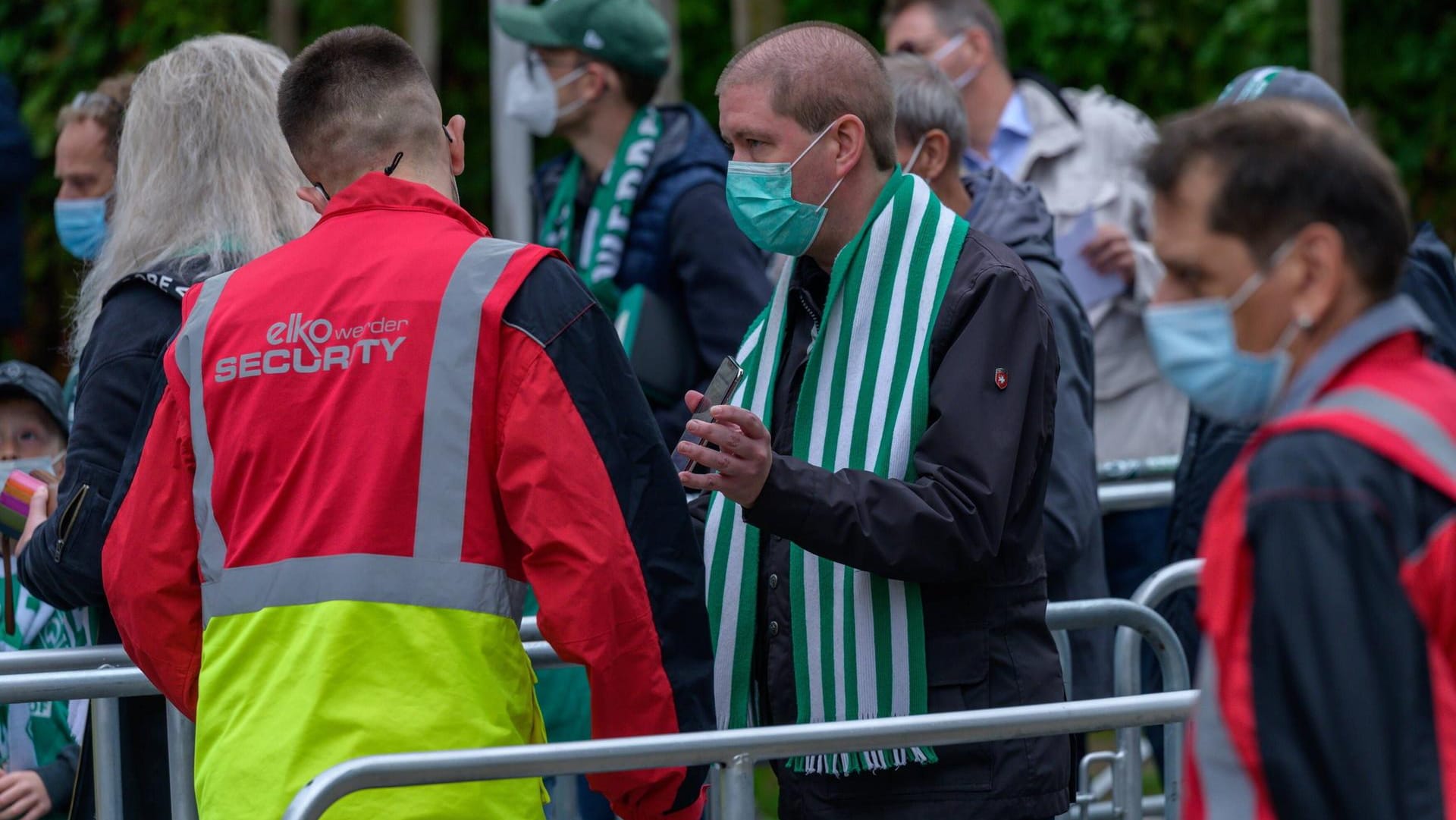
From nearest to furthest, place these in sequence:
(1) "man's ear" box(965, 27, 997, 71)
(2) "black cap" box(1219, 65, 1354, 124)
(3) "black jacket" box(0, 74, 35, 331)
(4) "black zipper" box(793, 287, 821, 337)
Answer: (4) "black zipper" box(793, 287, 821, 337) < (2) "black cap" box(1219, 65, 1354, 124) < (1) "man's ear" box(965, 27, 997, 71) < (3) "black jacket" box(0, 74, 35, 331)

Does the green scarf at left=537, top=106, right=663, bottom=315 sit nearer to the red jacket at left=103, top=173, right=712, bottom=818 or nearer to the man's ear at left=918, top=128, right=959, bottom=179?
the man's ear at left=918, top=128, right=959, bottom=179

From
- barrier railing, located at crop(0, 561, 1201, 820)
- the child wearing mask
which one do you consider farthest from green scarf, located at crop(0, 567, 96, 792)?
barrier railing, located at crop(0, 561, 1201, 820)

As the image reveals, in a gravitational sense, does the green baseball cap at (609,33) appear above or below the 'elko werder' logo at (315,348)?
above

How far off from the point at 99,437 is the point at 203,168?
568 mm

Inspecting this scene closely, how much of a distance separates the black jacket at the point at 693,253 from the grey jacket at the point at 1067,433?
610 mm

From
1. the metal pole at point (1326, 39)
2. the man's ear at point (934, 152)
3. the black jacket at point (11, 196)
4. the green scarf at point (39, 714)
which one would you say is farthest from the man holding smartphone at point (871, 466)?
the metal pole at point (1326, 39)

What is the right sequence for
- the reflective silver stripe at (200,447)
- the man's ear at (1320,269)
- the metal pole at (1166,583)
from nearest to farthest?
the man's ear at (1320,269), the reflective silver stripe at (200,447), the metal pole at (1166,583)

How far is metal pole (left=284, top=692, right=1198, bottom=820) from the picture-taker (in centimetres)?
223

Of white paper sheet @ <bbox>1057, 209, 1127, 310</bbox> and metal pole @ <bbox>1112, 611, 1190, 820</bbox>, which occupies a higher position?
white paper sheet @ <bbox>1057, 209, 1127, 310</bbox>

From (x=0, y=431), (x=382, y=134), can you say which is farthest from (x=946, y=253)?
(x=0, y=431)

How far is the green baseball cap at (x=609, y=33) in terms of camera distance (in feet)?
16.1

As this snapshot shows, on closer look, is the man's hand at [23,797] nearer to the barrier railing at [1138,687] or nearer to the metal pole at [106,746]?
the metal pole at [106,746]

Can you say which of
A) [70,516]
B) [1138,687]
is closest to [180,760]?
[70,516]

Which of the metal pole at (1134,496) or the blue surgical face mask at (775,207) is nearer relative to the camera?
the blue surgical face mask at (775,207)
